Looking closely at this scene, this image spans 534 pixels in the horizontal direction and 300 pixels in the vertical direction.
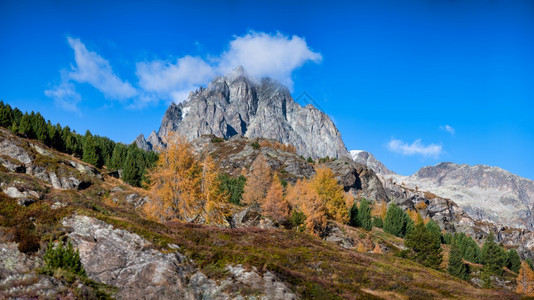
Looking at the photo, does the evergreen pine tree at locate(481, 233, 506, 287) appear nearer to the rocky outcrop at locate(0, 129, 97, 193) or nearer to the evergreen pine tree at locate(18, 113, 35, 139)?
the rocky outcrop at locate(0, 129, 97, 193)

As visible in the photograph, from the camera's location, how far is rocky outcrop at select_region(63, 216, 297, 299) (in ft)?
42.9

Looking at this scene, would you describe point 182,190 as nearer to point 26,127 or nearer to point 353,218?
point 353,218

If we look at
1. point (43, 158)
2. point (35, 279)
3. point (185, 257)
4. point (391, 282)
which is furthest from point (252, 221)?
point (43, 158)

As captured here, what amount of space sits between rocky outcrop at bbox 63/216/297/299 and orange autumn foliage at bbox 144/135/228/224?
18.4m

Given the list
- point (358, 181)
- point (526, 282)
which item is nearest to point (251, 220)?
point (526, 282)

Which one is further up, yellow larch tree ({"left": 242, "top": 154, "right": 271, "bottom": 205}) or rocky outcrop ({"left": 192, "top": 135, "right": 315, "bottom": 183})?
rocky outcrop ({"left": 192, "top": 135, "right": 315, "bottom": 183})

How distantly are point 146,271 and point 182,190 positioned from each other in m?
21.4

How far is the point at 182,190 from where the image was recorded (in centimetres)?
3478

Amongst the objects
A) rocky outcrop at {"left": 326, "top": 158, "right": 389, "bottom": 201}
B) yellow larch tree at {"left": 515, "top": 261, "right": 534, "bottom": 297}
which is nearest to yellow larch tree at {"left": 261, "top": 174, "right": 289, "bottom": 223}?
yellow larch tree at {"left": 515, "top": 261, "right": 534, "bottom": 297}

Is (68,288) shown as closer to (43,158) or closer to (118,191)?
(118,191)

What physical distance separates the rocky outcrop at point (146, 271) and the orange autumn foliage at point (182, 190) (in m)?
18.4

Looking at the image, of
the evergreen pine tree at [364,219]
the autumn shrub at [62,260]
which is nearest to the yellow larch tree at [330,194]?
the evergreen pine tree at [364,219]

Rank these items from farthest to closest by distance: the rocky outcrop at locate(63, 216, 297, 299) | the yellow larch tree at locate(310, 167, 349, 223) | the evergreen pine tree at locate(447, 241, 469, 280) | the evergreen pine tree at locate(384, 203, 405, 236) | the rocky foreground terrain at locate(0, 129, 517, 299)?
1. the evergreen pine tree at locate(384, 203, 405, 236)
2. the yellow larch tree at locate(310, 167, 349, 223)
3. the evergreen pine tree at locate(447, 241, 469, 280)
4. the rocky outcrop at locate(63, 216, 297, 299)
5. the rocky foreground terrain at locate(0, 129, 517, 299)

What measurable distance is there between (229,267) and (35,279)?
8.04 meters
